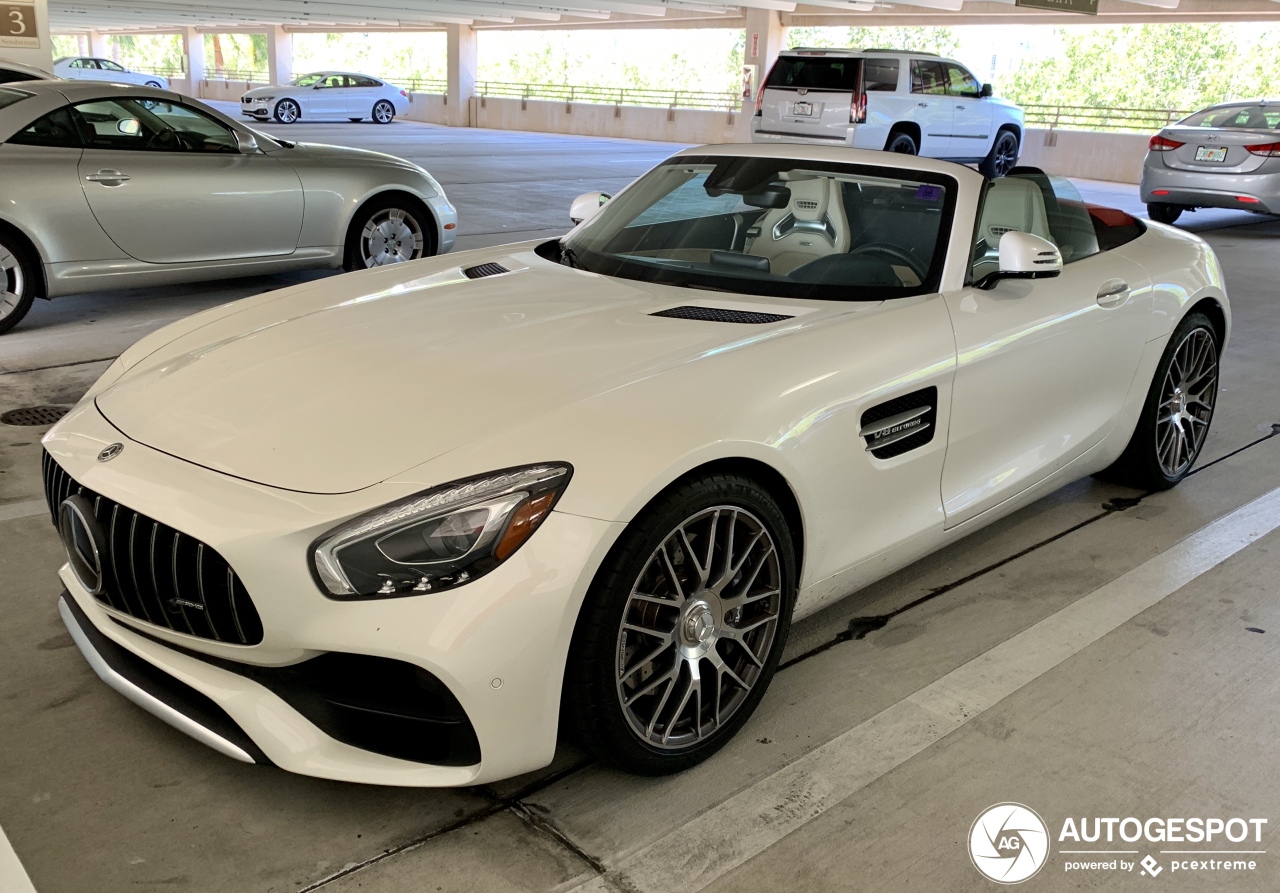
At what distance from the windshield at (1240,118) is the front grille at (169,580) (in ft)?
44.5

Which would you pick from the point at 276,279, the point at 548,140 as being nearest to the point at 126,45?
the point at 548,140

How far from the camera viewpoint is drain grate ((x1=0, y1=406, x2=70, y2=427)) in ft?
16.3

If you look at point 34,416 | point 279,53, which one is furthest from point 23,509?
point 279,53

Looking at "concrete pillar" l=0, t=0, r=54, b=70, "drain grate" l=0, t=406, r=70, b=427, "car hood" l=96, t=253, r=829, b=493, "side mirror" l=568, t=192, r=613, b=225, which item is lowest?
"drain grate" l=0, t=406, r=70, b=427

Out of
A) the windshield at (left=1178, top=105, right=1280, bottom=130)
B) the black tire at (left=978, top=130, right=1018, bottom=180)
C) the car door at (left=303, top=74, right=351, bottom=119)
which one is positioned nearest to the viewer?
the windshield at (left=1178, top=105, right=1280, bottom=130)

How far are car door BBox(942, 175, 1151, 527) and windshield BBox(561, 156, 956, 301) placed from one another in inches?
7.8

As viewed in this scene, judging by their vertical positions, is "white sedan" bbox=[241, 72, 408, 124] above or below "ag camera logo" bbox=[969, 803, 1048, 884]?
above

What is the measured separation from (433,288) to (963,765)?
206 centimetres

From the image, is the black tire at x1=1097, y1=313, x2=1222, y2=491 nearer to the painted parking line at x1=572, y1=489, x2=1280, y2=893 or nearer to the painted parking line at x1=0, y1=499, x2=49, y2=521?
the painted parking line at x1=572, y1=489, x2=1280, y2=893

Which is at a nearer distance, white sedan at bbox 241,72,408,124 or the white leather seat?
the white leather seat

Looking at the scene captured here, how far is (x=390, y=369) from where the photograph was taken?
2727 mm

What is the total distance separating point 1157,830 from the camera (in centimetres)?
247

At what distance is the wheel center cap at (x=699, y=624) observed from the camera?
2.53m

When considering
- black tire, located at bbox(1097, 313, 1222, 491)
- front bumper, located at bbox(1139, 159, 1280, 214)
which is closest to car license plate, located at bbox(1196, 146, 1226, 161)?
front bumper, located at bbox(1139, 159, 1280, 214)
